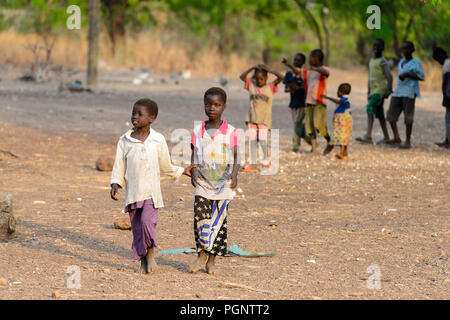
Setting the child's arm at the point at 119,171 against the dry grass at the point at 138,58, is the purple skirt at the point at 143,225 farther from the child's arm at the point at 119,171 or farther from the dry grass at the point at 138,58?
the dry grass at the point at 138,58

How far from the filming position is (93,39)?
19016mm

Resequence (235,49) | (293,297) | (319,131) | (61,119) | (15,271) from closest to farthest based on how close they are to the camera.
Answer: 1. (293,297)
2. (15,271)
3. (319,131)
4. (61,119)
5. (235,49)

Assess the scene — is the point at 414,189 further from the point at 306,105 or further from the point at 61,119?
the point at 61,119

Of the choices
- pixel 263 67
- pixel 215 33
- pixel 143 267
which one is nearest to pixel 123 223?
pixel 143 267

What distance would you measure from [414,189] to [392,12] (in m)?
17.9

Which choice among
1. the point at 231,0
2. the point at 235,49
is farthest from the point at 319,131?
the point at 235,49

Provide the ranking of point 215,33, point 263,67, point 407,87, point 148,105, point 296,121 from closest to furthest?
point 148,105 → point 263,67 → point 296,121 → point 407,87 → point 215,33

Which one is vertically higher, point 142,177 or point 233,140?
point 233,140

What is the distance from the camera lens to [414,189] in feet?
26.5

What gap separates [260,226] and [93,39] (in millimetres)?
13595

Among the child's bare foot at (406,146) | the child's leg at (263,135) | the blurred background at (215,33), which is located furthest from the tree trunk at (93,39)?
the child's leg at (263,135)

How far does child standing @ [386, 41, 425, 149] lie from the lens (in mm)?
10633

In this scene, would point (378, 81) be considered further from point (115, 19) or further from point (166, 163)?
point (115, 19)

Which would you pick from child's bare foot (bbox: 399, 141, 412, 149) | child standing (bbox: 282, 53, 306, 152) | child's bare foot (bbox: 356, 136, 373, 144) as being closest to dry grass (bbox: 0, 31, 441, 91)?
child's bare foot (bbox: 356, 136, 373, 144)
